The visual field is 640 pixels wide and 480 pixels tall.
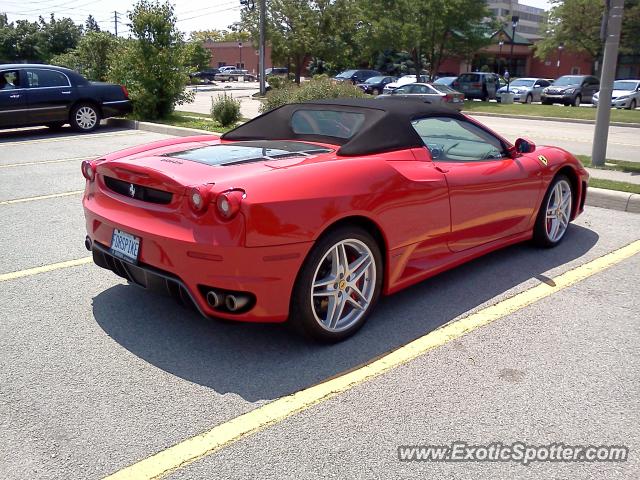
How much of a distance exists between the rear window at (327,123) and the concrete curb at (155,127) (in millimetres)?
8691

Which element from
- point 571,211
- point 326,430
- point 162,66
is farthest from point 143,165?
point 162,66

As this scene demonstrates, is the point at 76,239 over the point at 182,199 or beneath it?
beneath

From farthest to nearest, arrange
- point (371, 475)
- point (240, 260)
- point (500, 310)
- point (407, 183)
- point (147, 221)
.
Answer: point (500, 310), point (407, 183), point (147, 221), point (240, 260), point (371, 475)

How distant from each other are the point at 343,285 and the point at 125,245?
1300mm

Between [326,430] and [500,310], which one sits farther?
[500,310]

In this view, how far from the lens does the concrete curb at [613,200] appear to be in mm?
7133

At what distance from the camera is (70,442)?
8.88 ft

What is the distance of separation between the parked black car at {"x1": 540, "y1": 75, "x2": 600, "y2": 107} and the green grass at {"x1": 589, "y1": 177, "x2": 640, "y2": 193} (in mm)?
25461

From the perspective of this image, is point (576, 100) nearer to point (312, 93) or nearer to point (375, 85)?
point (375, 85)

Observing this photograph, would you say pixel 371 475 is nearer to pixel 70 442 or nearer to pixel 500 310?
pixel 70 442

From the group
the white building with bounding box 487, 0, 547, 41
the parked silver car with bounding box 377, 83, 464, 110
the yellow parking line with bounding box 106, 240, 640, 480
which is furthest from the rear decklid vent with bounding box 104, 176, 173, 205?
the white building with bounding box 487, 0, 547, 41

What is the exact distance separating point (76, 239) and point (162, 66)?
11.3 m

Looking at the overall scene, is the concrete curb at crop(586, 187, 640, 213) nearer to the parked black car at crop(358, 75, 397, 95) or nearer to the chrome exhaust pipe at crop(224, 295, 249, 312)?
the chrome exhaust pipe at crop(224, 295, 249, 312)

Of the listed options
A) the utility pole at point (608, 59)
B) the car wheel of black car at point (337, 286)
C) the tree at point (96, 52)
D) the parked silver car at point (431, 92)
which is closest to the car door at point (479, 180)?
the car wheel of black car at point (337, 286)
